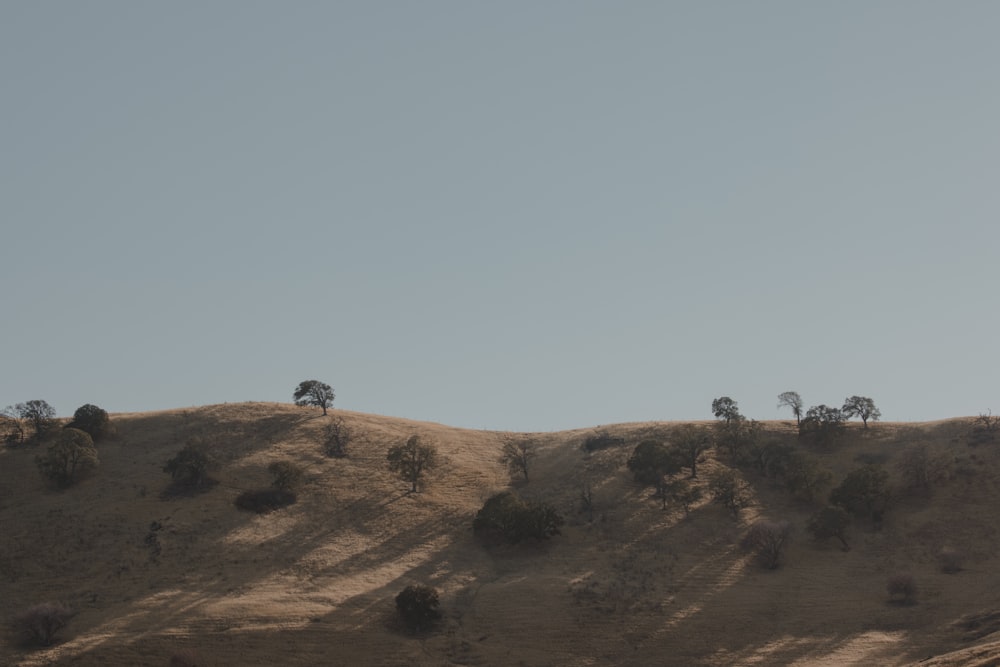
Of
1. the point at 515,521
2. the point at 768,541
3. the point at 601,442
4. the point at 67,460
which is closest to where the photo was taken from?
the point at 768,541

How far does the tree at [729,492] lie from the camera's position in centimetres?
8056

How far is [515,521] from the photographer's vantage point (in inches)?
3017

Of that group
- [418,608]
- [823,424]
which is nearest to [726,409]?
[823,424]

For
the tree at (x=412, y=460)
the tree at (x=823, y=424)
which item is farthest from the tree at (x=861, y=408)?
the tree at (x=412, y=460)

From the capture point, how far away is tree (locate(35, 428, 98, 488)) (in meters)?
81.9

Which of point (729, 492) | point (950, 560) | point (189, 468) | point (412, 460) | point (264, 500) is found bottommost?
point (950, 560)

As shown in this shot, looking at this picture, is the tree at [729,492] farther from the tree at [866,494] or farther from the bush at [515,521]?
the bush at [515,521]

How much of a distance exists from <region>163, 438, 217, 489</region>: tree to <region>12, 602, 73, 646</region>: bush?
2392 cm

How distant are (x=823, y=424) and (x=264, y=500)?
6069 cm

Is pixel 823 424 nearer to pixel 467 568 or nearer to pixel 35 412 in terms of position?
pixel 467 568

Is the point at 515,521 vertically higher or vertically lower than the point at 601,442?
lower

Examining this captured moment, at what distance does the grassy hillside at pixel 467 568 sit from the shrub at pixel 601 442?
1.73 meters

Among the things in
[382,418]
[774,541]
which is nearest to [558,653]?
[774,541]

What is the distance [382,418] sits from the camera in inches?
4230
